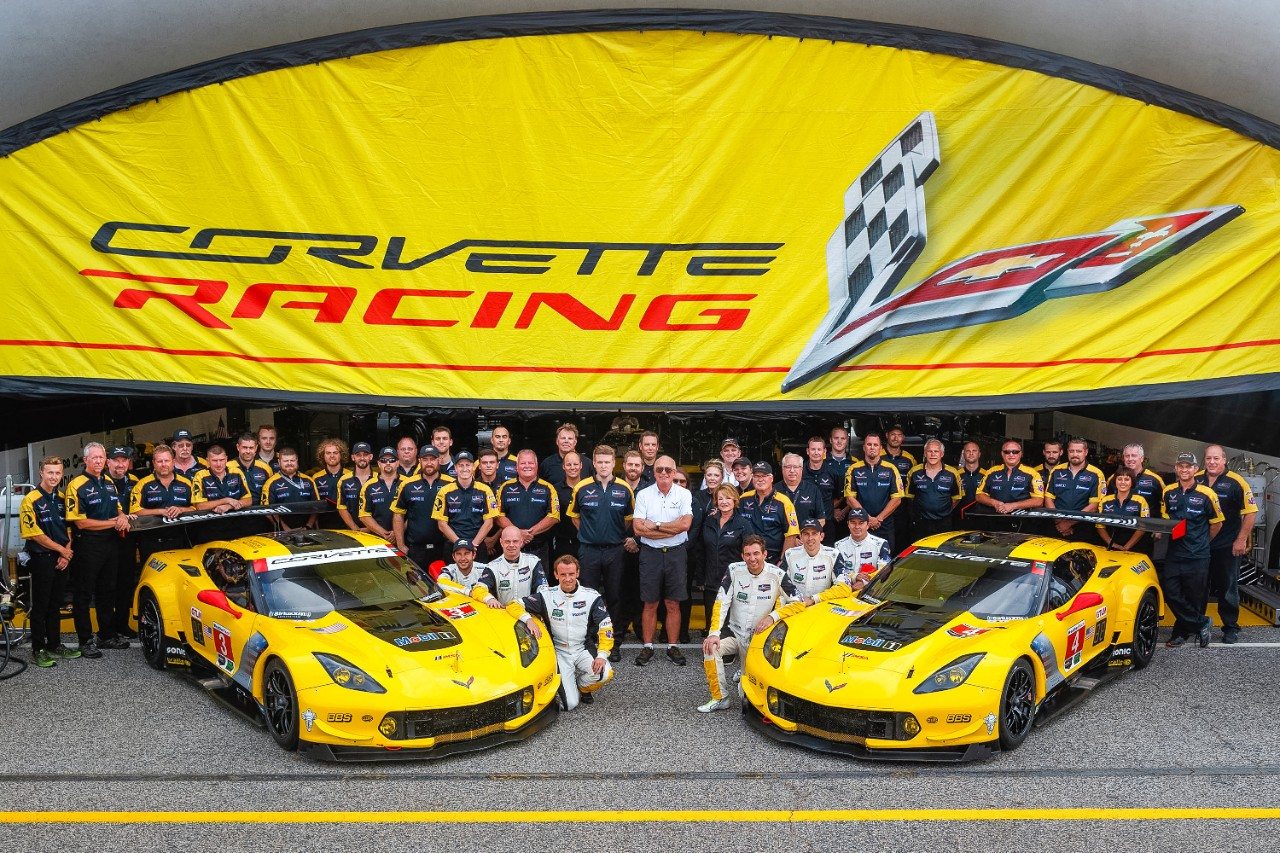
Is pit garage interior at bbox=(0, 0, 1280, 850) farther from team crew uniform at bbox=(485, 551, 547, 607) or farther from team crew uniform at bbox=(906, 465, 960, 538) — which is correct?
team crew uniform at bbox=(485, 551, 547, 607)

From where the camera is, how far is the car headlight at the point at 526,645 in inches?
291

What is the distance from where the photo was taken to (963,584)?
7.93m

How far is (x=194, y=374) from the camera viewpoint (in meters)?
10.6

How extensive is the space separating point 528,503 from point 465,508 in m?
0.55

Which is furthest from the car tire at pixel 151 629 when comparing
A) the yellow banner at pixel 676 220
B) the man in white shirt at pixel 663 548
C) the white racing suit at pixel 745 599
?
the white racing suit at pixel 745 599

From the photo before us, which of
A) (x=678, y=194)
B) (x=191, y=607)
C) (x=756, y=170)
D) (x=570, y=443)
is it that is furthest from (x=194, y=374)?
(x=756, y=170)

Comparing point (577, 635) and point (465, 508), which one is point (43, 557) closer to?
point (465, 508)

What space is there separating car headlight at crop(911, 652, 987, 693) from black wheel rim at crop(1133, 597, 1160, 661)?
7.68ft

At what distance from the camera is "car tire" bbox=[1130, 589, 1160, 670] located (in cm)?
859

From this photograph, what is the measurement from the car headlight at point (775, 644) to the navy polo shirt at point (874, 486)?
9.32ft

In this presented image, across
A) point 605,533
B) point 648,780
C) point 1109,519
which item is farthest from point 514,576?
point 1109,519

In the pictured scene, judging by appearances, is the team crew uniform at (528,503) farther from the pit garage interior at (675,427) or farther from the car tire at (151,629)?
the car tire at (151,629)

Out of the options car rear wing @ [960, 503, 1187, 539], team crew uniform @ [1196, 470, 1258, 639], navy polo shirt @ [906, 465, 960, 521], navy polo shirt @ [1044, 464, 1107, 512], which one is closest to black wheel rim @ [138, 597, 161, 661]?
navy polo shirt @ [906, 465, 960, 521]

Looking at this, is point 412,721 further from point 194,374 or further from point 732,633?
point 194,374
